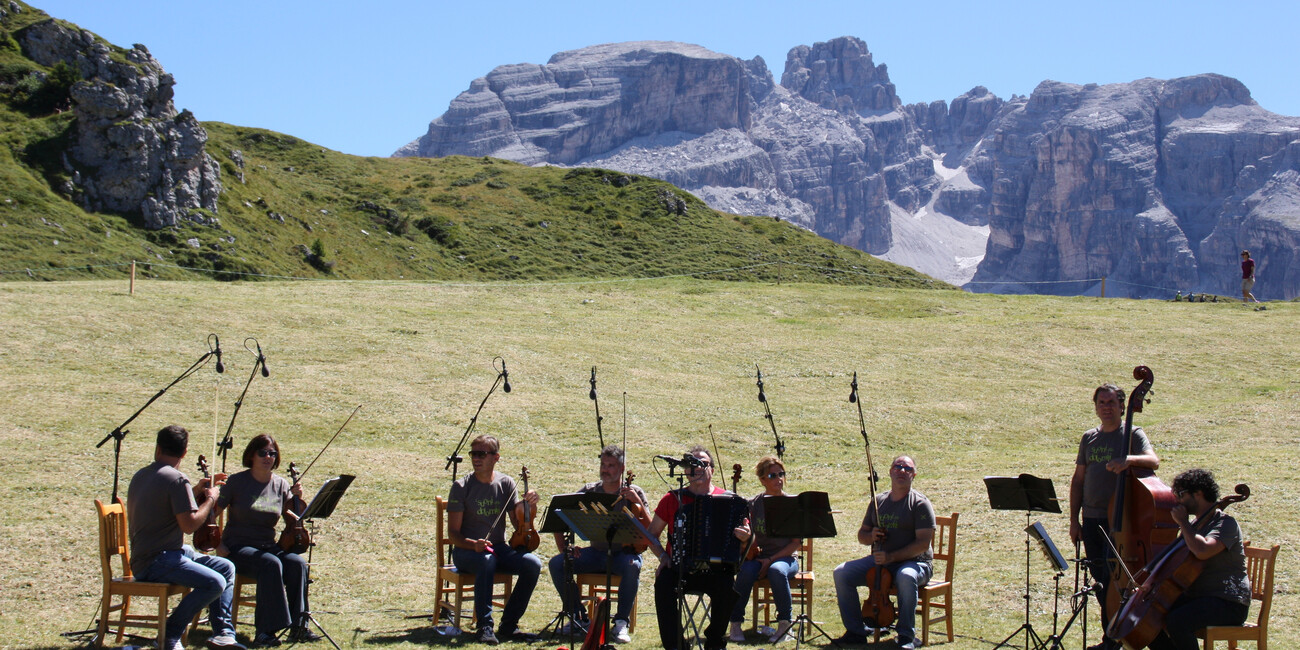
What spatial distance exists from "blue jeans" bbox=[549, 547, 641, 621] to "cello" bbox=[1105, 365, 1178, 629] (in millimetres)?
4319

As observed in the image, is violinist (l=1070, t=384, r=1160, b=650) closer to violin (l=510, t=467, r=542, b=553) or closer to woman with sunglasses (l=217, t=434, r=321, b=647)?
violin (l=510, t=467, r=542, b=553)

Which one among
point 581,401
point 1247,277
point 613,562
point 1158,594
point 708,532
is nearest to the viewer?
point 1158,594

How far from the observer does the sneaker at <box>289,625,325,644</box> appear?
9.66 meters

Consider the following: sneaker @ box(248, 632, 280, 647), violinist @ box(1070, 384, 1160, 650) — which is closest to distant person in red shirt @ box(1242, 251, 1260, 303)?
violinist @ box(1070, 384, 1160, 650)

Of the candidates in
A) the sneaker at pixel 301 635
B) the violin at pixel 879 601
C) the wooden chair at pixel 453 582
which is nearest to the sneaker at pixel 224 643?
the sneaker at pixel 301 635

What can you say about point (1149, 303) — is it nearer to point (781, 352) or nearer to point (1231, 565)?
point (781, 352)

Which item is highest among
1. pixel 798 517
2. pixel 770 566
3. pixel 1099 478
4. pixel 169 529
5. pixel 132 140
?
pixel 132 140

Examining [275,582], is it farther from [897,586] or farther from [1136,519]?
[1136,519]

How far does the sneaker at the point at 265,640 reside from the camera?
9.47 meters

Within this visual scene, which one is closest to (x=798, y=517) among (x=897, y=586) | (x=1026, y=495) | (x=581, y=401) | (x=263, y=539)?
(x=897, y=586)

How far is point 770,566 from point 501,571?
105 inches

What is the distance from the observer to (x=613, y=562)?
34.2ft

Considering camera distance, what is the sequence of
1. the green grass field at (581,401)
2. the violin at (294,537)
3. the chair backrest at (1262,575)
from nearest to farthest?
the chair backrest at (1262,575) → the violin at (294,537) → the green grass field at (581,401)

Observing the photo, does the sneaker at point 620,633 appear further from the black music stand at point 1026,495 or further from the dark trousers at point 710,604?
A: the black music stand at point 1026,495
